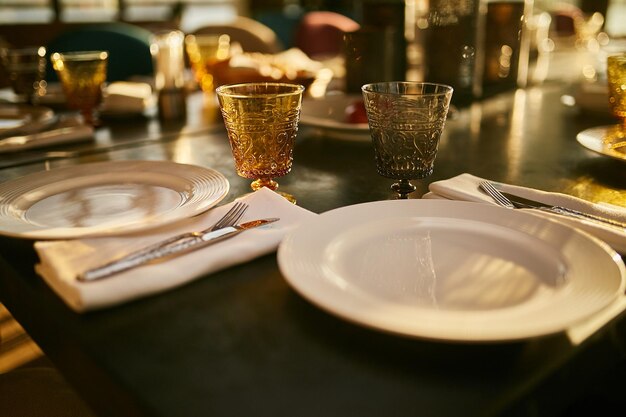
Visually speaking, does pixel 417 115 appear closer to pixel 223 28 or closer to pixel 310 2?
pixel 223 28

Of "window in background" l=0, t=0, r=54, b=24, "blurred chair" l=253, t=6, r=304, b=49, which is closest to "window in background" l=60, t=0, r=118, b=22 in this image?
"window in background" l=0, t=0, r=54, b=24

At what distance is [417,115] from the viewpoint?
0.68 meters

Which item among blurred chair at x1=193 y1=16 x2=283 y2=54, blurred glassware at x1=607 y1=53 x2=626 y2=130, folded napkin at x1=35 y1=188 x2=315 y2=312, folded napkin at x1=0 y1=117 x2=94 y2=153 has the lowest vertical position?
folded napkin at x1=35 y1=188 x2=315 y2=312

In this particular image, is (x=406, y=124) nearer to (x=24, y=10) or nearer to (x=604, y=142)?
(x=604, y=142)

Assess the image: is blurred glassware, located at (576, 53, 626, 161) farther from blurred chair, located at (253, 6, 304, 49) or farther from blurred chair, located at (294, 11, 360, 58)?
blurred chair, located at (253, 6, 304, 49)

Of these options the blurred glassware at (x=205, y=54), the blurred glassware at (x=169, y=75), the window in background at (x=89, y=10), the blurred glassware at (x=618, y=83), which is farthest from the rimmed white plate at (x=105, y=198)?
the window in background at (x=89, y=10)

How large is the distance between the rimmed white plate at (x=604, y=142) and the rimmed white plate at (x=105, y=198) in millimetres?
561

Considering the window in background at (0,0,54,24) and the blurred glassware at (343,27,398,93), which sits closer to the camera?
the blurred glassware at (343,27,398,93)

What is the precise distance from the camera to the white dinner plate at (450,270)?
0.39m

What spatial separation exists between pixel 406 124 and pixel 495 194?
14cm

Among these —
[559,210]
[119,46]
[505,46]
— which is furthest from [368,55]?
[119,46]

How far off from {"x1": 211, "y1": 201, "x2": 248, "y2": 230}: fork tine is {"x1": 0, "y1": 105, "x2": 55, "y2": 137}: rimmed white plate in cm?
69

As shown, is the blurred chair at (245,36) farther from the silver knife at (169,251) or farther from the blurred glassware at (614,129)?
the silver knife at (169,251)

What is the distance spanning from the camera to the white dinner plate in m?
0.39
